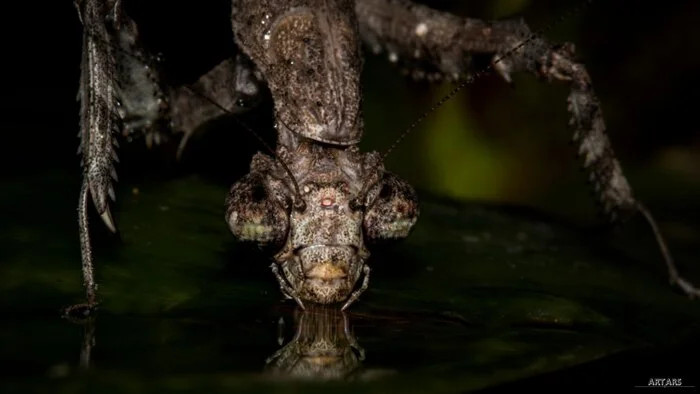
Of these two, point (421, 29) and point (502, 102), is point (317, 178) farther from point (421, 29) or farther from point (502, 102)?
point (502, 102)

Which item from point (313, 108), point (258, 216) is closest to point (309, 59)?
point (313, 108)

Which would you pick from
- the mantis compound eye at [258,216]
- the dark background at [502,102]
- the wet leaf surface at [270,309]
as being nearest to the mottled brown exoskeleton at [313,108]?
the mantis compound eye at [258,216]

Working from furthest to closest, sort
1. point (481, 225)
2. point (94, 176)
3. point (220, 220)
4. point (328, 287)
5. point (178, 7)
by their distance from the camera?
point (178, 7), point (481, 225), point (220, 220), point (94, 176), point (328, 287)

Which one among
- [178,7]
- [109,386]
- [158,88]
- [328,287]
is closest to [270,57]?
[158,88]

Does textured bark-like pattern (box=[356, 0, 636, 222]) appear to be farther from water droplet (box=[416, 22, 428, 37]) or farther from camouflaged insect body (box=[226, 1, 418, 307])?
camouflaged insect body (box=[226, 1, 418, 307])

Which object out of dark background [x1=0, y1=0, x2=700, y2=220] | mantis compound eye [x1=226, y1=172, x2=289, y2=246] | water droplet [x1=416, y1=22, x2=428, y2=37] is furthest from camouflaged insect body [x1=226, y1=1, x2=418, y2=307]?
water droplet [x1=416, y1=22, x2=428, y2=37]

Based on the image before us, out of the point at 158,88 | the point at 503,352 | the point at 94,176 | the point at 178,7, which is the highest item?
the point at 178,7

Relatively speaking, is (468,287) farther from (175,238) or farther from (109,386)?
(109,386)
